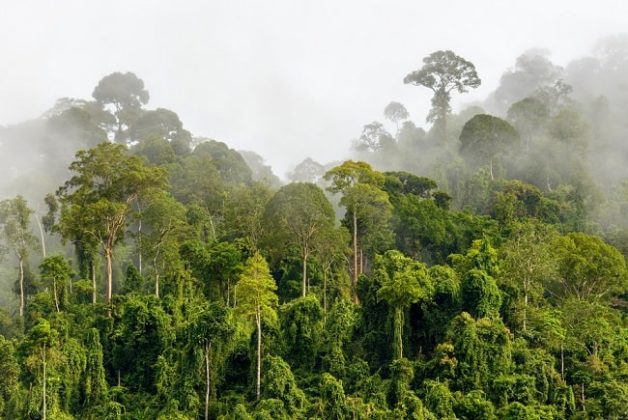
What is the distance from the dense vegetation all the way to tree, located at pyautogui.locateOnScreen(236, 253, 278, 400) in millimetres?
109

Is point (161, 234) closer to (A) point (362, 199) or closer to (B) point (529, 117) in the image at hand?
(A) point (362, 199)

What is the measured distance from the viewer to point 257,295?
32.6 metres

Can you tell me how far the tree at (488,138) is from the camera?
211ft

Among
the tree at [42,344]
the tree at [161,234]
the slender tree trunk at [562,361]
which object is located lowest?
the slender tree trunk at [562,361]

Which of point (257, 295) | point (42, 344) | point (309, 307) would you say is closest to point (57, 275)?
point (42, 344)

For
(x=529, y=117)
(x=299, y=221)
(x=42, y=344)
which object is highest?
(x=529, y=117)

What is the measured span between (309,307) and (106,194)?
13.2m

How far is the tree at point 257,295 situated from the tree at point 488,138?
117 ft

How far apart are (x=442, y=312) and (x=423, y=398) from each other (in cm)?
517

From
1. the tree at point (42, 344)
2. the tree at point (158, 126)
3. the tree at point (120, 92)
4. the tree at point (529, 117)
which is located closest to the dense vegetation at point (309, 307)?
the tree at point (42, 344)

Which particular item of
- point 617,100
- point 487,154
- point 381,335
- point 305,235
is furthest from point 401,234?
point 617,100

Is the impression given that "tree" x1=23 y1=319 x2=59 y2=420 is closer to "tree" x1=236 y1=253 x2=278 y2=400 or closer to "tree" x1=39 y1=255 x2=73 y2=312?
"tree" x1=39 y1=255 x2=73 y2=312

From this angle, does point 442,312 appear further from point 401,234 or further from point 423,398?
point 401,234

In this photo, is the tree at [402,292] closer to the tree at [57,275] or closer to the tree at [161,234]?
the tree at [161,234]
